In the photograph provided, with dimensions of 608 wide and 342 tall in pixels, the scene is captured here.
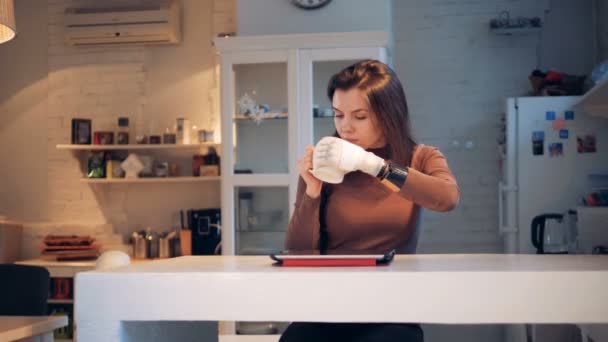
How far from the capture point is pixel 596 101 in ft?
12.3

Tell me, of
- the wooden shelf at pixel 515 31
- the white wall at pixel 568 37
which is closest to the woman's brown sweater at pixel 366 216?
the wooden shelf at pixel 515 31

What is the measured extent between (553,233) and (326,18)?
6.11 feet

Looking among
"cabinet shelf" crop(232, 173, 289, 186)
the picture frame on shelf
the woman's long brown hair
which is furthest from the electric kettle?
the picture frame on shelf

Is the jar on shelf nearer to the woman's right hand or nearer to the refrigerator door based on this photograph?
the refrigerator door

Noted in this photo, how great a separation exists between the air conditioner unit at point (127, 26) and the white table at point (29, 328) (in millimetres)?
3115

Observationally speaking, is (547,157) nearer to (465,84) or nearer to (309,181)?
(465,84)

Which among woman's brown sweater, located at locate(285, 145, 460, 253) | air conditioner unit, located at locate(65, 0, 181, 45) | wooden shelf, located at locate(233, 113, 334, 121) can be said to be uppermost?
air conditioner unit, located at locate(65, 0, 181, 45)

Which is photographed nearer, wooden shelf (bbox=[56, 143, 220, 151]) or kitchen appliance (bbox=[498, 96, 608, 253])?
kitchen appliance (bbox=[498, 96, 608, 253])

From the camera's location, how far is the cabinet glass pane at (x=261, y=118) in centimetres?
Result: 457

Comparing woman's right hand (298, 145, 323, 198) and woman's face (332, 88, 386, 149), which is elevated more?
woman's face (332, 88, 386, 149)

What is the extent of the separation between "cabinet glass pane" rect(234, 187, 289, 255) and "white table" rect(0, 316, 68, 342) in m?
2.02

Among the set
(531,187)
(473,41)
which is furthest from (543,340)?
(473,41)

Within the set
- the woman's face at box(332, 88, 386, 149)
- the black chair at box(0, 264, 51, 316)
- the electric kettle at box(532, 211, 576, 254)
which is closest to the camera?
the woman's face at box(332, 88, 386, 149)

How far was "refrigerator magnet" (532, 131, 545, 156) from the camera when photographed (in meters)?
4.26
